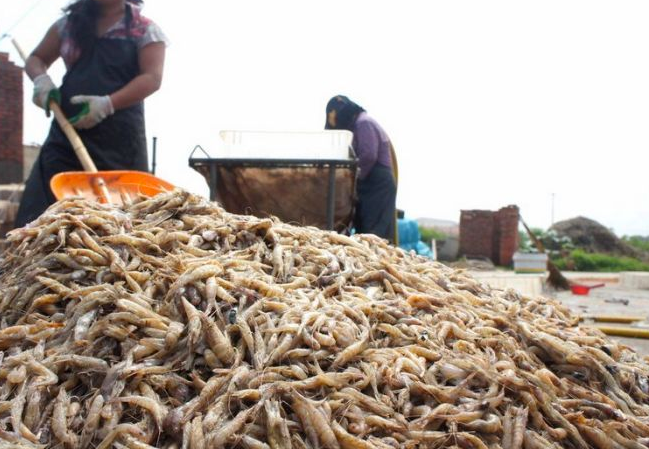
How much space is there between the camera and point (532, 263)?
1196 centimetres

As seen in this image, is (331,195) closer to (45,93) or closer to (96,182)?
(96,182)

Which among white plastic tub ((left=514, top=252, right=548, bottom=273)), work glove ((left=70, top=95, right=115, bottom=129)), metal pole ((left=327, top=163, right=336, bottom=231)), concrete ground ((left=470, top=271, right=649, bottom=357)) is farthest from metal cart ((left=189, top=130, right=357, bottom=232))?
white plastic tub ((left=514, top=252, right=548, bottom=273))

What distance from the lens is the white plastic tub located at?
11867 millimetres

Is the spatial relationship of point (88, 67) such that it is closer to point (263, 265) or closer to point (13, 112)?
point (263, 265)

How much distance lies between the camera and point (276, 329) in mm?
2434

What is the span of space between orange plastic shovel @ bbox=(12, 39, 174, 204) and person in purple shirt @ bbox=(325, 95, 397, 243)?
2.57 metres

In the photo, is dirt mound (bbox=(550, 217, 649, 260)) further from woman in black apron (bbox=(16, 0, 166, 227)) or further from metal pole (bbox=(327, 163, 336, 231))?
woman in black apron (bbox=(16, 0, 166, 227))

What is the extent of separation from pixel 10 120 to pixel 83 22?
10.9 m

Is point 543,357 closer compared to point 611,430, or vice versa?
point 611,430

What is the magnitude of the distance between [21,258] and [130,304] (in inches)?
37.0

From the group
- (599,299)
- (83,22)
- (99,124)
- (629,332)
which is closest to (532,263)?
(599,299)

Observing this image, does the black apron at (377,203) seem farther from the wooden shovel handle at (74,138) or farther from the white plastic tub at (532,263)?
the white plastic tub at (532,263)

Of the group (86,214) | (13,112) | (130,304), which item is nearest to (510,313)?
(130,304)

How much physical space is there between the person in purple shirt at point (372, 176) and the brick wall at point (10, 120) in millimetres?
10571
